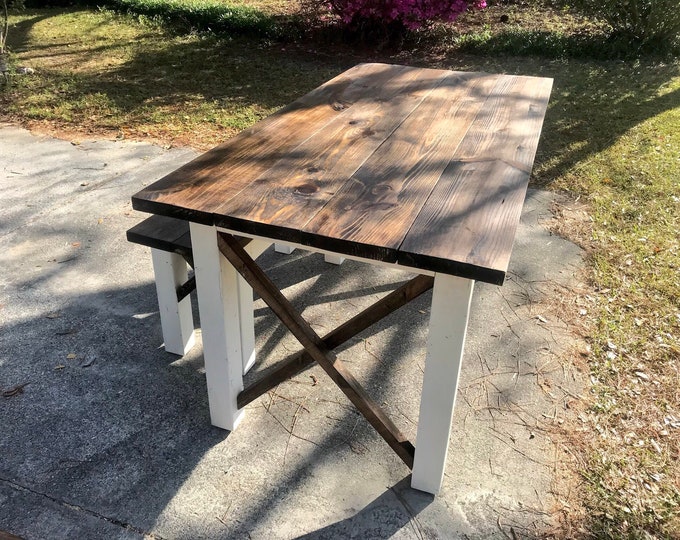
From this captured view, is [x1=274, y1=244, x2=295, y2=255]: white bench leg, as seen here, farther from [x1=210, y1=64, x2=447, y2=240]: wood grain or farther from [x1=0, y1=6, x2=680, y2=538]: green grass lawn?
[x1=0, y1=6, x2=680, y2=538]: green grass lawn

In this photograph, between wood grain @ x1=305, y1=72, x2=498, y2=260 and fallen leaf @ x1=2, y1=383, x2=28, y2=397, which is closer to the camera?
wood grain @ x1=305, y1=72, x2=498, y2=260

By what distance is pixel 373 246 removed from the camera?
1.50m

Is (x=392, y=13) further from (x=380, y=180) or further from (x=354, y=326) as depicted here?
(x=354, y=326)

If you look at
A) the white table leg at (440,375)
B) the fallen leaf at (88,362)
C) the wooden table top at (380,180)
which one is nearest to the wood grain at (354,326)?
the white table leg at (440,375)

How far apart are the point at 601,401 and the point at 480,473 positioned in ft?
2.16

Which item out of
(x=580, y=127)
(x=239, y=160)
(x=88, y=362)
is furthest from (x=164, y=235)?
(x=580, y=127)

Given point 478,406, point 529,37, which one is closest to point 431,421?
point 478,406

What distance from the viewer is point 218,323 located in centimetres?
197

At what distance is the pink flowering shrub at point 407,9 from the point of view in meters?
6.69

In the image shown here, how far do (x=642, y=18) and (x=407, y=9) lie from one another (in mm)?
2583

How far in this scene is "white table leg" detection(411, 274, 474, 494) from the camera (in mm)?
1637

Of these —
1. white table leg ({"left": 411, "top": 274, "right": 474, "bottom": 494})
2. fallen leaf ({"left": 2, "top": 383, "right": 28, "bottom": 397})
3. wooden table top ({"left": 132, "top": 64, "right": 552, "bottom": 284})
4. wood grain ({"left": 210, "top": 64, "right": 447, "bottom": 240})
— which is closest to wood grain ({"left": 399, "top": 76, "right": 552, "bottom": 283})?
wooden table top ({"left": 132, "top": 64, "right": 552, "bottom": 284})

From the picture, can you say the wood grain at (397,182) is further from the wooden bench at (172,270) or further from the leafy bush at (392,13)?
the leafy bush at (392,13)

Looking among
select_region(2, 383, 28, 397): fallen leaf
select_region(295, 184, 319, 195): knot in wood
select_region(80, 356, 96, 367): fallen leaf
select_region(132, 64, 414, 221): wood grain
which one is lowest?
select_region(80, 356, 96, 367): fallen leaf
